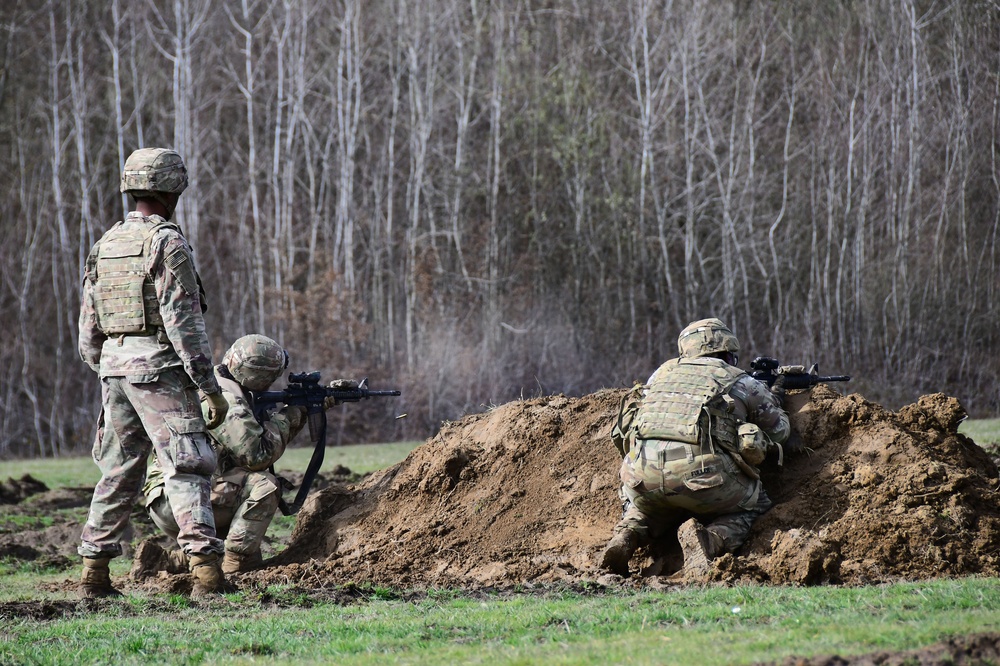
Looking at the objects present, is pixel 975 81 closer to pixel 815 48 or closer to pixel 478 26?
pixel 815 48

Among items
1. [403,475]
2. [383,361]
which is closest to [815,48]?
[383,361]

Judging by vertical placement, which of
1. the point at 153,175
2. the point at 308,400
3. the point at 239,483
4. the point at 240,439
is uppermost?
the point at 153,175

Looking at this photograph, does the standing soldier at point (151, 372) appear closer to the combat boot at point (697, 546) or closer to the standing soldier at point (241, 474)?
the standing soldier at point (241, 474)

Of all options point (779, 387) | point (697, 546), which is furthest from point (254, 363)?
point (779, 387)

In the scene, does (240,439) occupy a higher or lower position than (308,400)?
lower

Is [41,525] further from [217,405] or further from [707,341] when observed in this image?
[707,341]

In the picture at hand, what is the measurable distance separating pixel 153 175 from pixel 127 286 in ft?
2.32

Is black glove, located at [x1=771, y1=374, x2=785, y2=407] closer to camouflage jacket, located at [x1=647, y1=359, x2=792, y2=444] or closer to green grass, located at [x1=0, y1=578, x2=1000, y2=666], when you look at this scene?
camouflage jacket, located at [x1=647, y1=359, x2=792, y2=444]

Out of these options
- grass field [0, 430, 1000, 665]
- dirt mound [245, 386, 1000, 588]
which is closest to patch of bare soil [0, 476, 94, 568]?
dirt mound [245, 386, 1000, 588]

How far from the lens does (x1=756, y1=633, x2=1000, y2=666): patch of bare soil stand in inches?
183

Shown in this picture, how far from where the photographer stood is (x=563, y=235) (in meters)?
25.9

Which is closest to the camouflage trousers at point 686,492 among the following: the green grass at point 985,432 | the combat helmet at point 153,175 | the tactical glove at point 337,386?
the tactical glove at point 337,386

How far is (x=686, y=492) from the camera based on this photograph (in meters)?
7.71

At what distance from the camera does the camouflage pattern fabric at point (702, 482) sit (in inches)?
302
